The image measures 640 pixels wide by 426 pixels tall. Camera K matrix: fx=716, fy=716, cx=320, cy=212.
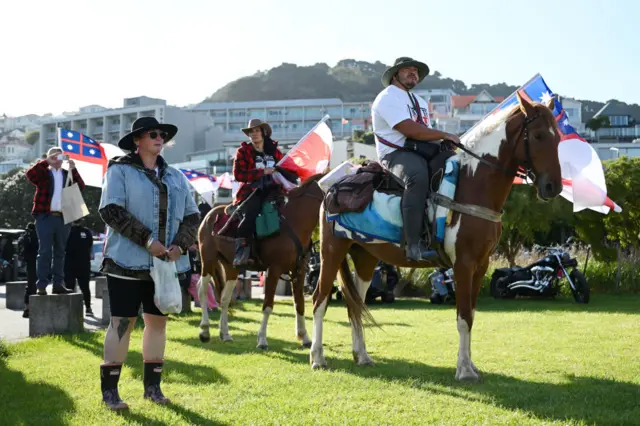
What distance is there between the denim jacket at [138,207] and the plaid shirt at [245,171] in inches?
146

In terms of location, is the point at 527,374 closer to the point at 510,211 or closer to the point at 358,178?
the point at 358,178

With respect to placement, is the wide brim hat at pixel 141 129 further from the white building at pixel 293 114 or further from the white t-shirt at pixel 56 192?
the white building at pixel 293 114

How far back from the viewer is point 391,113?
7.54 meters

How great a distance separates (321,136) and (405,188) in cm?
412

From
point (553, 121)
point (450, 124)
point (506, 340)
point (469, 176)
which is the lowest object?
point (506, 340)

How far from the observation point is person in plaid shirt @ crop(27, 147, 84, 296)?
1102cm

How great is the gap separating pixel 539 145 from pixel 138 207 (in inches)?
146

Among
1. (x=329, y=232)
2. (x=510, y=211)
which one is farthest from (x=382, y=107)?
(x=510, y=211)

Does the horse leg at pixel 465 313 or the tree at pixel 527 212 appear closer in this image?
the horse leg at pixel 465 313

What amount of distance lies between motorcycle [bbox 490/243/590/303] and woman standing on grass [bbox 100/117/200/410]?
12535mm

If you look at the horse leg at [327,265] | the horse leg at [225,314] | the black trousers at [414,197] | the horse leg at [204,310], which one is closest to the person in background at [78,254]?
the horse leg at [204,310]

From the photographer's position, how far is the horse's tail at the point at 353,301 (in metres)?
8.20

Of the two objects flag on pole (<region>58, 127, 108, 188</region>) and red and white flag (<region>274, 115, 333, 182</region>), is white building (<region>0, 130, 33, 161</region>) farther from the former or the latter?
red and white flag (<region>274, 115, 333, 182</region>)

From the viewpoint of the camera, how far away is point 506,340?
973cm
